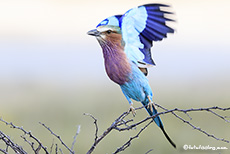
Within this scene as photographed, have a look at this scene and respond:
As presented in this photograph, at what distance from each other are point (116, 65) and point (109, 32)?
0.53 feet

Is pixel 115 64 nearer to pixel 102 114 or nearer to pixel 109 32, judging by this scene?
pixel 109 32

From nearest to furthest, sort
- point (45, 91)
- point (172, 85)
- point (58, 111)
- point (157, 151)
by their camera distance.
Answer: point (157, 151), point (58, 111), point (45, 91), point (172, 85)

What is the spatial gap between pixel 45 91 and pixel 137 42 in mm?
6996

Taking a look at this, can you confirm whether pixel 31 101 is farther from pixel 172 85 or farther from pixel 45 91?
pixel 172 85

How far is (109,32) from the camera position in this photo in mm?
2404

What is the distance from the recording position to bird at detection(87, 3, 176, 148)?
2.41 metres

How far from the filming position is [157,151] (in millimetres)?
5500

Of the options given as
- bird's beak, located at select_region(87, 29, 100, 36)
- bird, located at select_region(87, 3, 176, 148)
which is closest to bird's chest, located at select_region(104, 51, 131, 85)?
bird, located at select_region(87, 3, 176, 148)

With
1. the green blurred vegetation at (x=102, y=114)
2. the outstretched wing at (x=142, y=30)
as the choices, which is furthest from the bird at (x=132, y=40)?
the green blurred vegetation at (x=102, y=114)

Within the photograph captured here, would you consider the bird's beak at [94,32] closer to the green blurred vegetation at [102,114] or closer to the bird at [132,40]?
the bird at [132,40]

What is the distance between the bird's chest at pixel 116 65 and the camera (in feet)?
7.96

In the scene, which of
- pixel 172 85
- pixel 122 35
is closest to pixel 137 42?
pixel 122 35

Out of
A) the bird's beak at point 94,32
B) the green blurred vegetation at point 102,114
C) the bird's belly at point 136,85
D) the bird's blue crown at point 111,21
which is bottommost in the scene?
the green blurred vegetation at point 102,114

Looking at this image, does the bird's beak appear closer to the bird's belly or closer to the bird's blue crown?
the bird's blue crown
